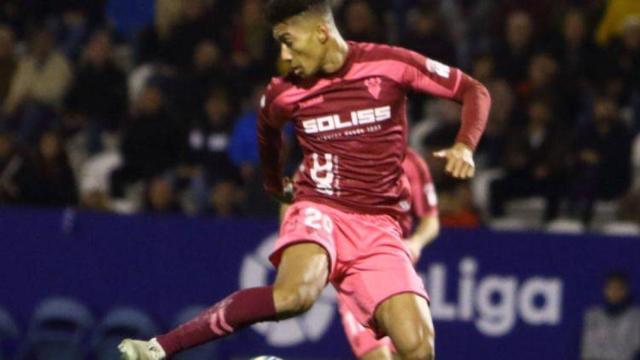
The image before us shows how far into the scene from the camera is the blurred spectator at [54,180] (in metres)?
14.7

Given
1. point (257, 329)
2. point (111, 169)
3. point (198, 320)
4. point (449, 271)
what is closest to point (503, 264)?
point (449, 271)

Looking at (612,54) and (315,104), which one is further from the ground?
(315,104)

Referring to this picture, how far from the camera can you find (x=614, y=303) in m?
12.7

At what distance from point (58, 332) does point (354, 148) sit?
5174mm

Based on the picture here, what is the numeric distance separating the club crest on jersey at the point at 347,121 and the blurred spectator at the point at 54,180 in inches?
240

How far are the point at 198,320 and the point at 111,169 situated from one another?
23.2 ft

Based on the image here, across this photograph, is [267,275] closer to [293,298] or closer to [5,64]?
[5,64]

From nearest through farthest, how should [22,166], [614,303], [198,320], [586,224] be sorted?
[198,320] → [614,303] → [586,224] → [22,166]

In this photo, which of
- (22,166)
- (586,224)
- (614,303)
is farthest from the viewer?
(22,166)

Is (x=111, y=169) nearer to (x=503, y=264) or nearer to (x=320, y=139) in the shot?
(x=503, y=264)

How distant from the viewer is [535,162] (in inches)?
555

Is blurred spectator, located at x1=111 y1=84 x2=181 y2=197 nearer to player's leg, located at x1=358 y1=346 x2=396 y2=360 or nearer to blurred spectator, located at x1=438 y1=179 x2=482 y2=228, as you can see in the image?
blurred spectator, located at x1=438 y1=179 x2=482 y2=228

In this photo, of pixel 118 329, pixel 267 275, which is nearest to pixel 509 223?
pixel 267 275

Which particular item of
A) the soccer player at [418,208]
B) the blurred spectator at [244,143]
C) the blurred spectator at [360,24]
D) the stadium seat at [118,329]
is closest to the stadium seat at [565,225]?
the blurred spectator at [360,24]
